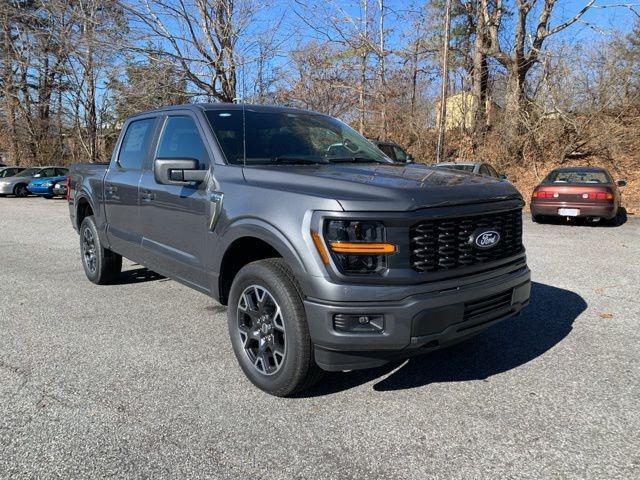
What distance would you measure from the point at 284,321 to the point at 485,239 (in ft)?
4.47

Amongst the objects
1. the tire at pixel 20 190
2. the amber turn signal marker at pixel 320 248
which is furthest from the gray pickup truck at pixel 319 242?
the tire at pixel 20 190

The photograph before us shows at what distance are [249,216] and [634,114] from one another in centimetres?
2074

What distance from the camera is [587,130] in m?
19.4

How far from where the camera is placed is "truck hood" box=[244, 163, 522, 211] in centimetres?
283

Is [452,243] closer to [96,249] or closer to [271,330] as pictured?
[271,330]

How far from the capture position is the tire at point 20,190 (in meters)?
24.9

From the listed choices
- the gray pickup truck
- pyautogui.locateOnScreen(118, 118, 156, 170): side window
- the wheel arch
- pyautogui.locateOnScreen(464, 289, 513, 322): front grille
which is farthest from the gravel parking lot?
pyautogui.locateOnScreen(118, 118, 156, 170): side window

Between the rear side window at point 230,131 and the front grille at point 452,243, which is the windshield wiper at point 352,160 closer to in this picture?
the rear side window at point 230,131

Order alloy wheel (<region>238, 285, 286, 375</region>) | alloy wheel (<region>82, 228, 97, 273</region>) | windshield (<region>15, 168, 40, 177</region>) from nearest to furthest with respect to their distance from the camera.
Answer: alloy wheel (<region>238, 285, 286, 375</region>) → alloy wheel (<region>82, 228, 97, 273</region>) → windshield (<region>15, 168, 40, 177</region>)

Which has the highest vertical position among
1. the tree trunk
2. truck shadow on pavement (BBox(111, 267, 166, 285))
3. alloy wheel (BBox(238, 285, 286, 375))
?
the tree trunk

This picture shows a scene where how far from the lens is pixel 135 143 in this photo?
17.0ft

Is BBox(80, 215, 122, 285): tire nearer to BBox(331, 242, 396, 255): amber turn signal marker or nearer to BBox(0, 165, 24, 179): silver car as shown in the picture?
BBox(331, 242, 396, 255): amber turn signal marker

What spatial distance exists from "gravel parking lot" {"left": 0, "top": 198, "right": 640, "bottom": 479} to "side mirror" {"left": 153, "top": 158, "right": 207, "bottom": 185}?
1.38 m

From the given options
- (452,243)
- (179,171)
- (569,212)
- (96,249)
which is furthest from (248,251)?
A: (569,212)
